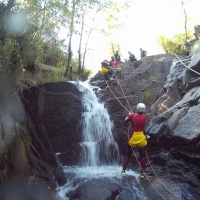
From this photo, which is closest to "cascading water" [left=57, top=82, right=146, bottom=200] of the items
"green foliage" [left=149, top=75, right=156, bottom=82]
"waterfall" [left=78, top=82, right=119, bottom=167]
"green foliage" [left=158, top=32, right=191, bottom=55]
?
"waterfall" [left=78, top=82, right=119, bottom=167]

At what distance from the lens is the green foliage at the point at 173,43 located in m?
17.0

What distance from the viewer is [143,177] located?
7105mm

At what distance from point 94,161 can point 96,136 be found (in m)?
1.15

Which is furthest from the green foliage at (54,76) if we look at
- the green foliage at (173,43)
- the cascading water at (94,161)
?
the green foliage at (173,43)

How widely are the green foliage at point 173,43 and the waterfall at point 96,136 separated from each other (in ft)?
27.9

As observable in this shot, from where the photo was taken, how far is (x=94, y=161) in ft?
29.1

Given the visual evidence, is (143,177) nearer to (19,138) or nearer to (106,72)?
(19,138)

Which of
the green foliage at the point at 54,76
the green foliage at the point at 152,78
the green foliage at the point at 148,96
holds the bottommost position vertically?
the green foliage at the point at 148,96

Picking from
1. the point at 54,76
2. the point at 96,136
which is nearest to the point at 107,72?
the point at 54,76

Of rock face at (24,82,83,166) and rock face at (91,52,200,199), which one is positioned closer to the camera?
rock face at (91,52,200,199)

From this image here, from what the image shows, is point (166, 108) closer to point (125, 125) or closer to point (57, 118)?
point (125, 125)

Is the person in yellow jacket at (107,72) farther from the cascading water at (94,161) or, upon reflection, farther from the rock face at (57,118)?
the rock face at (57,118)

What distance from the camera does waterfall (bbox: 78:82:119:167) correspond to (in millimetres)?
8970

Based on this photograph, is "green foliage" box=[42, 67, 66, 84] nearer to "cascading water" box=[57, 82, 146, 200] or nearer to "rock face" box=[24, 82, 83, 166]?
"rock face" box=[24, 82, 83, 166]
